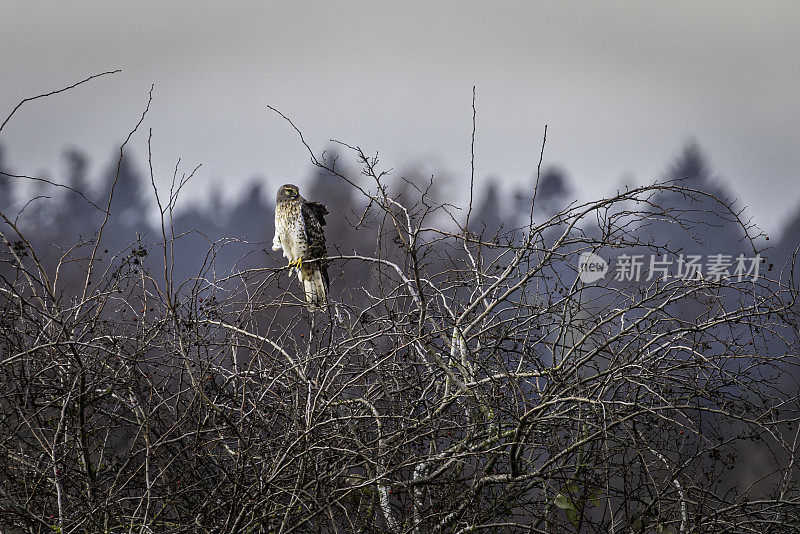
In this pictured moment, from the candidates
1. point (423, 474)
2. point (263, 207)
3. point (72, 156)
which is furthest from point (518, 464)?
point (72, 156)

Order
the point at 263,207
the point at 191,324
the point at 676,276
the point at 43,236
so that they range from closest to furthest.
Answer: the point at 191,324 < the point at 676,276 < the point at 43,236 < the point at 263,207

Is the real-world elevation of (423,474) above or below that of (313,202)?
below

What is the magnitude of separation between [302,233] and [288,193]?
1.11ft

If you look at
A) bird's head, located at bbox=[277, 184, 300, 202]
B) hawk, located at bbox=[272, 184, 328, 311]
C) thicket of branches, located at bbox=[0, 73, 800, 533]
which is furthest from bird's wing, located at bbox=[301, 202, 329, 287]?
thicket of branches, located at bbox=[0, 73, 800, 533]

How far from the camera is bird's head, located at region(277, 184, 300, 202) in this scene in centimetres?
515

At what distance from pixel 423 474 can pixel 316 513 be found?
0.69 meters

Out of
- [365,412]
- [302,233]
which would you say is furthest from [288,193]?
[365,412]

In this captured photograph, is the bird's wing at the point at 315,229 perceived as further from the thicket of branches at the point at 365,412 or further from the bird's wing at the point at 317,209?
the thicket of branches at the point at 365,412

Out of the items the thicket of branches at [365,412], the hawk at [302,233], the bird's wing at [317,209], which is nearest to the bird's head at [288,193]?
the hawk at [302,233]

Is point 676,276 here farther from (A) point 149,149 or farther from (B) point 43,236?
(B) point 43,236

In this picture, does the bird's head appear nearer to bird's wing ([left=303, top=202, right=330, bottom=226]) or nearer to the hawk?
the hawk

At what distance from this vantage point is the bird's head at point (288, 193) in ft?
16.9

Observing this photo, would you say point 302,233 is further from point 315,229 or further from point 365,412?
point 365,412

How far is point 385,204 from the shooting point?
234 cm
